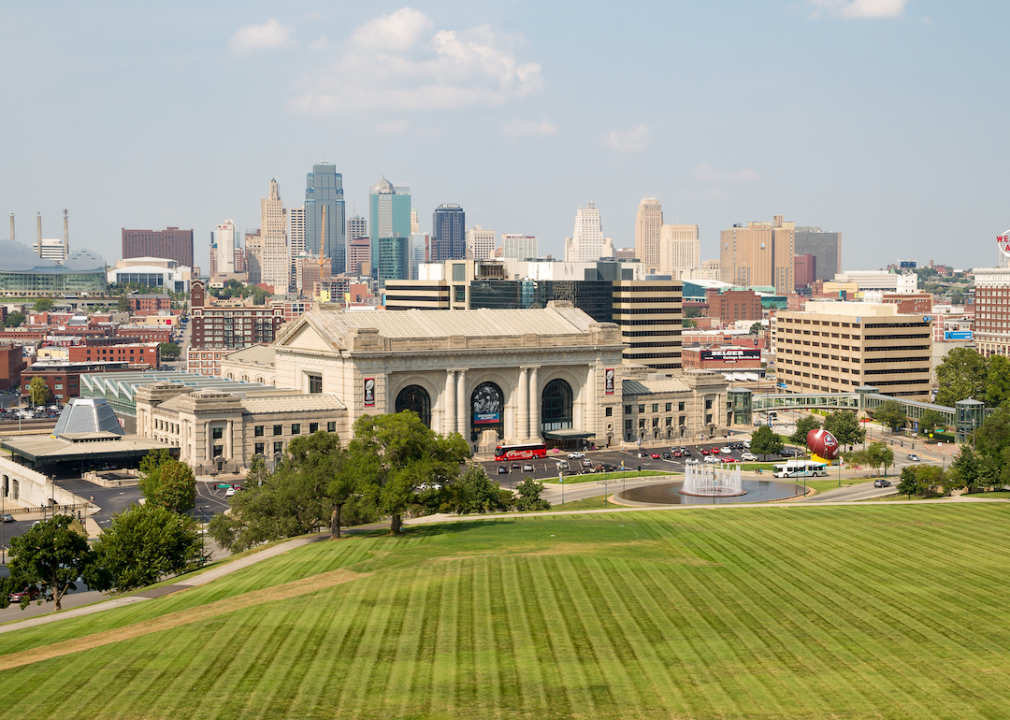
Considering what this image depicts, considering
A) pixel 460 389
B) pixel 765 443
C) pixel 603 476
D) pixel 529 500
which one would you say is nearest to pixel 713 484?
pixel 603 476

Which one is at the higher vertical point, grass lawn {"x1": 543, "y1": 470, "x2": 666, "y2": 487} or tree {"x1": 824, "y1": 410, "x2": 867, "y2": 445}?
tree {"x1": 824, "y1": 410, "x2": 867, "y2": 445}

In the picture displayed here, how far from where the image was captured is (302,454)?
103m

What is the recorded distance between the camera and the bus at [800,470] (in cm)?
14962

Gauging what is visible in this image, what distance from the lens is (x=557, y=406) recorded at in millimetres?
183500

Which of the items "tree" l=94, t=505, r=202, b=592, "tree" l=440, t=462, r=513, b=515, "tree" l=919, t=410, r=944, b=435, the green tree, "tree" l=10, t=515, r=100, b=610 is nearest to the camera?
"tree" l=10, t=515, r=100, b=610

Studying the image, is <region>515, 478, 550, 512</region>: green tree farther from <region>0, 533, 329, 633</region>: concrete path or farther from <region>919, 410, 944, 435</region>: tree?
<region>919, 410, 944, 435</region>: tree

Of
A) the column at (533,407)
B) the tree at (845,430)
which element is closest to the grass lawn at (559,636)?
the tree at (845,430)

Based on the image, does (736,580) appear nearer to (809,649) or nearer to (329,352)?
(809,649)

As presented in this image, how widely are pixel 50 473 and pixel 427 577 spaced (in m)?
92.2

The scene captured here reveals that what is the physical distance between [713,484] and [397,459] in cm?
5320

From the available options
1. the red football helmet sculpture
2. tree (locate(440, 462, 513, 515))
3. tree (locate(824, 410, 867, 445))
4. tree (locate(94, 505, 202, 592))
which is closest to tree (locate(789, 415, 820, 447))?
tree (locate(824, 410, 867, 445))

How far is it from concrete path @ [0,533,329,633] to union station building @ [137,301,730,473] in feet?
200

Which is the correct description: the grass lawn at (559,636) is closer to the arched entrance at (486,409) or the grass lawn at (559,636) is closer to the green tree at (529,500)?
the green tree at (529,500)

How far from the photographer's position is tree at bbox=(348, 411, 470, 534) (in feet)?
309
